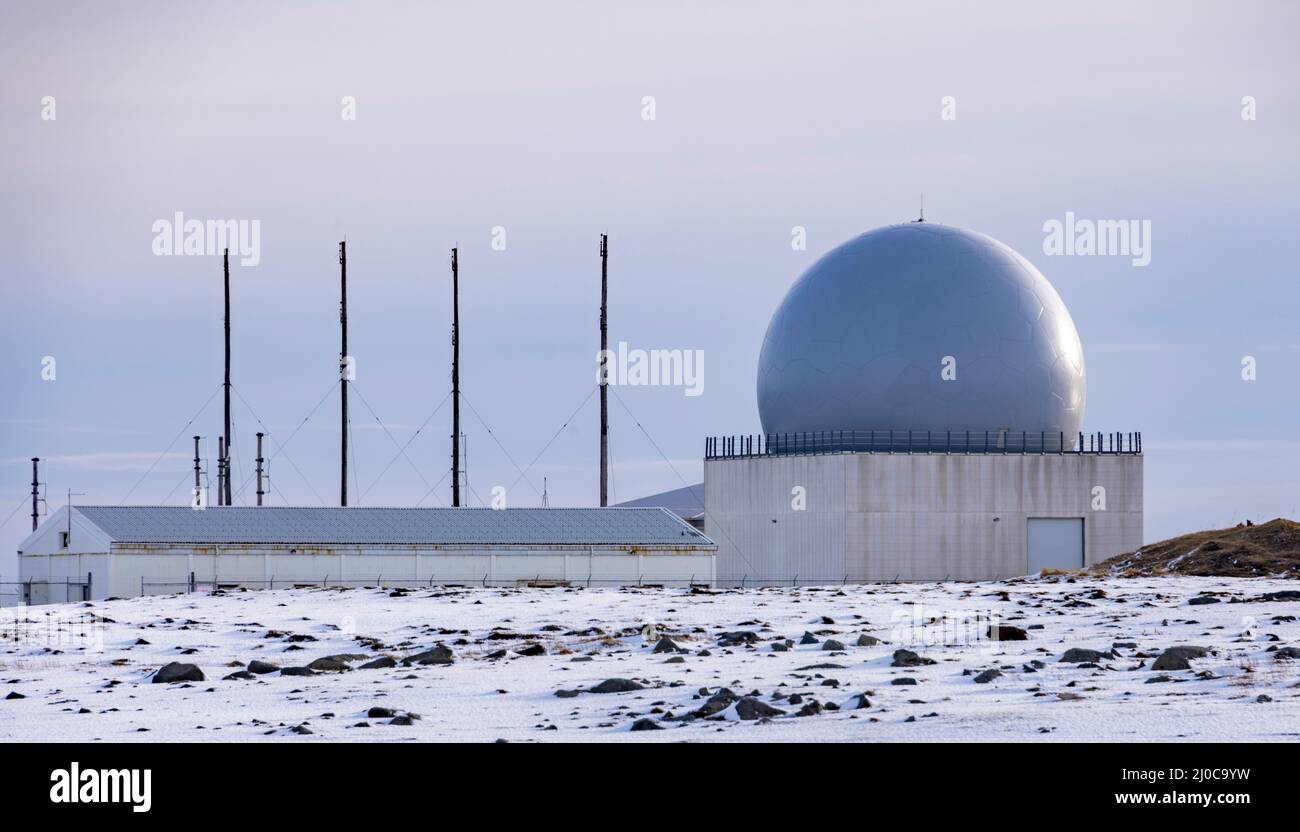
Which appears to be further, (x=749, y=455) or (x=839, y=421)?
(x=749, y=455)

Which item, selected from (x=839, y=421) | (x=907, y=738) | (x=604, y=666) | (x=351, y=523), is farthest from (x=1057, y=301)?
(x=907, y=738)

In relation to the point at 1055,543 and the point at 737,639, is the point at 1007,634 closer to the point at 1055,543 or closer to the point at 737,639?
the point at 737,639

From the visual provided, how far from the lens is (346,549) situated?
5375 centimetres

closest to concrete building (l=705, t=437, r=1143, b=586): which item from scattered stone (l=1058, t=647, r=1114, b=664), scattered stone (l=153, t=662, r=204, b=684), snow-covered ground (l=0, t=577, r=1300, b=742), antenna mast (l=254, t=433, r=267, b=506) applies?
snow-covered ground (l=0, t=577, r=1300, b=742)

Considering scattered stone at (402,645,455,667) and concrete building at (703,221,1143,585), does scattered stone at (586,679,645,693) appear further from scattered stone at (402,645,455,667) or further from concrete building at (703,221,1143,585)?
concrete building at (703,221,1143,585)

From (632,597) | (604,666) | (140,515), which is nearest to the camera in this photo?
(604,666)

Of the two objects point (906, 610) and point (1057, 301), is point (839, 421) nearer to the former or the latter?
point (1057, 301)

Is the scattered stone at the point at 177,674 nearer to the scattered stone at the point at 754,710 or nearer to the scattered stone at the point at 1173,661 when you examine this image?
the scattered stone at the point at 754,710

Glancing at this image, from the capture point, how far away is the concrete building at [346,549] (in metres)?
52.2

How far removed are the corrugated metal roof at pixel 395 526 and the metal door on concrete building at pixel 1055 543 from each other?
34.1 feet

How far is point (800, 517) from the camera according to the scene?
5916 centimetres

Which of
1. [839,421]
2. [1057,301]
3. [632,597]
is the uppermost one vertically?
[1057,301]

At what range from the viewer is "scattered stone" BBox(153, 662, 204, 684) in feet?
84.5

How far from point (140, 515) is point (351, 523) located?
244 inches
